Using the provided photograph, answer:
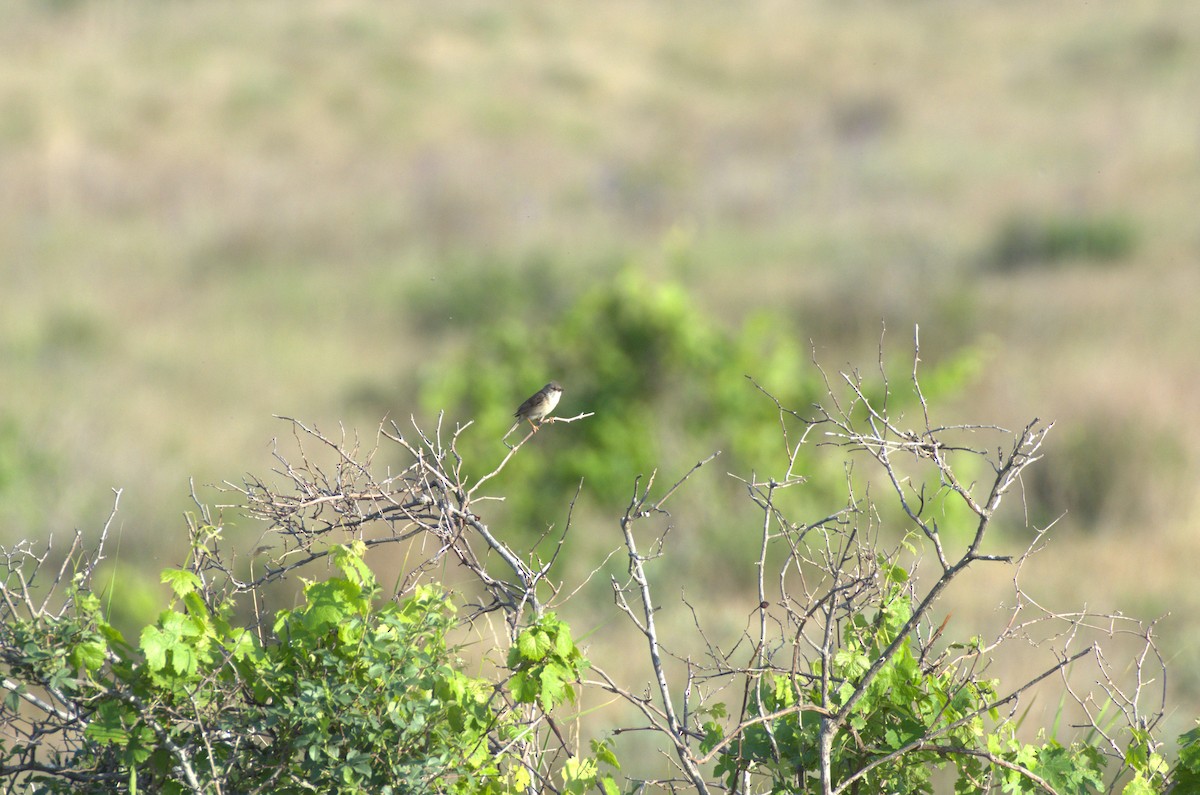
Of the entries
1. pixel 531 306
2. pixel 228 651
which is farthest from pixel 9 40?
pixel 228 651

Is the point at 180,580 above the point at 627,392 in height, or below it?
below

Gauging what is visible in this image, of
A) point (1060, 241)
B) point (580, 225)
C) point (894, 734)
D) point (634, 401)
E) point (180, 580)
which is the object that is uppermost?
point (580, 225)

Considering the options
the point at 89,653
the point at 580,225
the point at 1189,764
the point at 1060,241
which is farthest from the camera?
the point at 580,225

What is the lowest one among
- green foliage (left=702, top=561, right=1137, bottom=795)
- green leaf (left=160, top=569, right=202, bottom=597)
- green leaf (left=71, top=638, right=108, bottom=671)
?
green foliage (left=702, top=561, right=1137, bottom=795)

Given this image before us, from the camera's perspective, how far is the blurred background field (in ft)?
35.4

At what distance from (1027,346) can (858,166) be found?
14.4 m

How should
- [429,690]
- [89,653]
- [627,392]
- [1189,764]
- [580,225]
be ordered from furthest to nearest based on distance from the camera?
[580,225]
[627,392]
[429,690]
[1189,764]
[89,653]

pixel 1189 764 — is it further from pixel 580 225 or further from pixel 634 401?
pixel 580 225

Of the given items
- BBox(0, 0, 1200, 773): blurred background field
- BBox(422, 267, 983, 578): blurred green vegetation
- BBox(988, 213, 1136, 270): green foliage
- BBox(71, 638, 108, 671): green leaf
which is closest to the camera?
BBox(71, 638, 108, 671): green leaf

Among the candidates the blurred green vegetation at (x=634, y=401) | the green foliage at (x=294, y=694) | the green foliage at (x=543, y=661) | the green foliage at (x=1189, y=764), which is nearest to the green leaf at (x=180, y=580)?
the green foliage at (x=294, y=694)

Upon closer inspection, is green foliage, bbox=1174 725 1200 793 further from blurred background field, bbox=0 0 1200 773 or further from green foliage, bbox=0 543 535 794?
blurred background field, bbox=0 0 1200 773

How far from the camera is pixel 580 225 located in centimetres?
2416

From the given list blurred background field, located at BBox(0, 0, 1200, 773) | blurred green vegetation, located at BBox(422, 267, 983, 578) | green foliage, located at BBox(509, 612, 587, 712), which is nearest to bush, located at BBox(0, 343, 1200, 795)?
green foliage, located at BBox(509, 612, 587, 712)

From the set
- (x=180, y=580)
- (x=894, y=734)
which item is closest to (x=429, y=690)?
(x=180, y=580)
